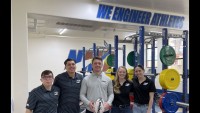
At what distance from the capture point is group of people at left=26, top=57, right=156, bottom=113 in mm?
2781

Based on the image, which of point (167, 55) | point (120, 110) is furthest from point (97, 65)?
point (167, 55)

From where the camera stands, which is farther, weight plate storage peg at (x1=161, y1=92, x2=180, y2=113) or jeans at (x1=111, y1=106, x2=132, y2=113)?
weight plate storage peg at (x1=161, y1=92, x2=180, y2=113)

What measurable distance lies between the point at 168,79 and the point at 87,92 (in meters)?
1.92

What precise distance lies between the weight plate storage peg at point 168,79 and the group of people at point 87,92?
1.87 ft

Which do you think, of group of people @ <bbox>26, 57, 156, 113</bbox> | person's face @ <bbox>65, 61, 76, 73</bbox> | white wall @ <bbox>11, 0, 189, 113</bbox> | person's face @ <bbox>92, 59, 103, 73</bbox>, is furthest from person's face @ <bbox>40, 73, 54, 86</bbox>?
white wall @ <bbox>11, 0, 189, 113</bbox>

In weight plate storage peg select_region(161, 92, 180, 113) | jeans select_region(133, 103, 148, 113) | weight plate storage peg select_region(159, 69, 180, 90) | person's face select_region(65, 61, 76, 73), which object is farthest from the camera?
weight plate storage peg select_region(159, 69, 180, 90)

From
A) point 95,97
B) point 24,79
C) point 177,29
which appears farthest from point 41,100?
point 177,29

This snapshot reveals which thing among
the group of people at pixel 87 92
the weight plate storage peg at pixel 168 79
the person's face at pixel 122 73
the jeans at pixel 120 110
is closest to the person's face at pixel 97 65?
the group of people at pixel 87 92

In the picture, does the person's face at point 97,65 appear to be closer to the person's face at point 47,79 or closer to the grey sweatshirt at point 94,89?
the grey sweatshirt at point 94,89

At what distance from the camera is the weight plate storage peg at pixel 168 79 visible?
4.22m

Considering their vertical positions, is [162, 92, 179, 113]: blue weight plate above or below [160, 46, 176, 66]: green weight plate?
below

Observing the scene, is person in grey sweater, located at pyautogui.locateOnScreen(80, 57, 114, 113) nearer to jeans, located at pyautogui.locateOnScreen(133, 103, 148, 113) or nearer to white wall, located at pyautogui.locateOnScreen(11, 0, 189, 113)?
jeans, located at pyautogui.locateOnScreen(133, 103, 148, 113)

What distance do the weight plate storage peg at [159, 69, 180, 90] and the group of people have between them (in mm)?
570
